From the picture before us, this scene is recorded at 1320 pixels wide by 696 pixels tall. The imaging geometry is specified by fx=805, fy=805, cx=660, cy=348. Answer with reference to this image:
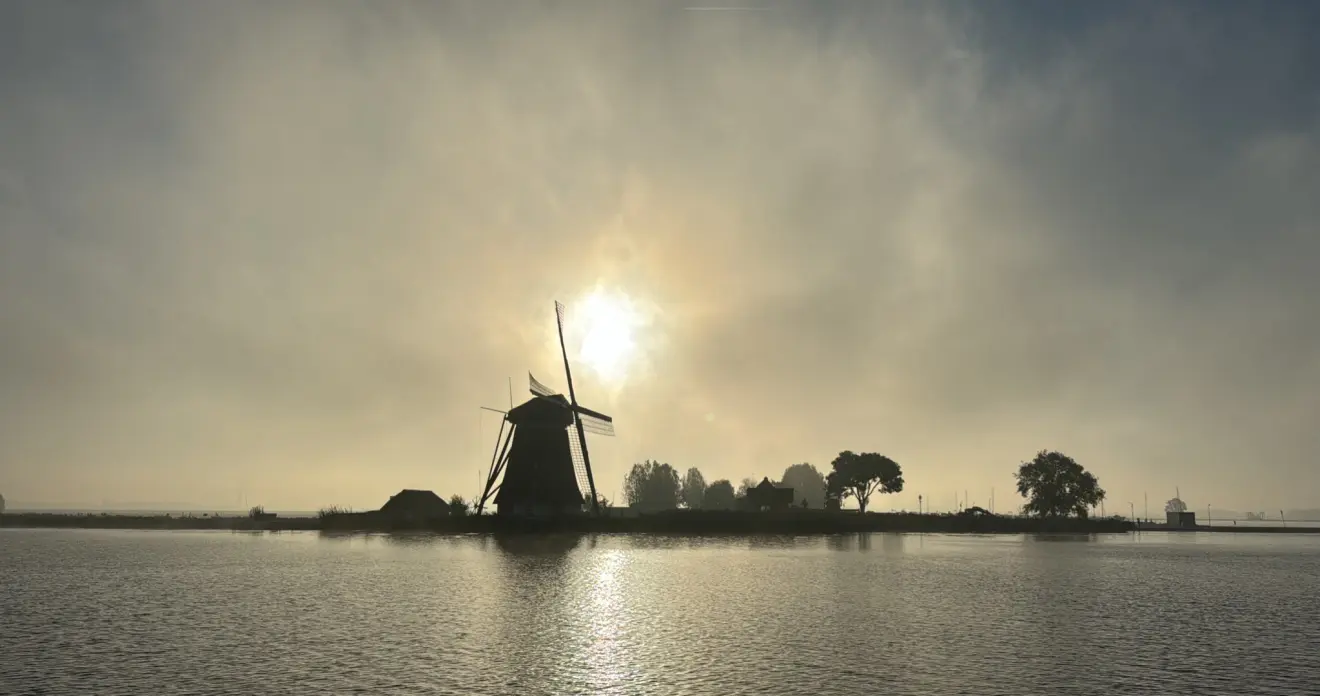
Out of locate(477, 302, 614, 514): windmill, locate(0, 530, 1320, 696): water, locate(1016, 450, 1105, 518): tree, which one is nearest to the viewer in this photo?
locate(0, 530, 1320, 696): water

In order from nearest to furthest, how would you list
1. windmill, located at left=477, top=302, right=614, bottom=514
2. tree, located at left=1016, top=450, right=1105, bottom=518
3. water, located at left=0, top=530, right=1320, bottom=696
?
water, located at left=0, top=530, right=1320, bottom=696, windmill, located at left=477, top=302, right=614, bottom=514, tree, located at left=1016, top=450, right=1105, bottom=518

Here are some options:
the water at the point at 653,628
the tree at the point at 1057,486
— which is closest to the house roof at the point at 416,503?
the water at the point at 653,628

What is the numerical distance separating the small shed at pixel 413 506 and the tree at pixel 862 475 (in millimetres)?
68354

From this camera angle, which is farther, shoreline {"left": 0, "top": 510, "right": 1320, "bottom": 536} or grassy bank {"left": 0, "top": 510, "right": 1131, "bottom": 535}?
grassy bank {"left": 0, "top": 510, "right": 1131, "bottom": 535}

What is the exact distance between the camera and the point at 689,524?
4296 inches

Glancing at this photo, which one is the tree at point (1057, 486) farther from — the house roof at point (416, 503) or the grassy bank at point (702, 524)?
the house roof at point (416, 503)

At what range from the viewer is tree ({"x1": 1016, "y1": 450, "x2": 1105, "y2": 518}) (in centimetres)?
13525

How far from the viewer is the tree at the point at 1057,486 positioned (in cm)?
13525

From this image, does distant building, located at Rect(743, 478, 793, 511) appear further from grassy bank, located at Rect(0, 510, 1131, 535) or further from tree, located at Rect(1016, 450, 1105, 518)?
tree, located at Rect(1016, 450, 1105, 518)

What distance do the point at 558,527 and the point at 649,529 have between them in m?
16.6

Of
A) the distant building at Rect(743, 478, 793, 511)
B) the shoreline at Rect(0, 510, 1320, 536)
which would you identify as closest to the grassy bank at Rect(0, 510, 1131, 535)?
the shoreline at Rect(0, 510, 1320, 536)

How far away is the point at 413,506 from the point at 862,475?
2977 inches

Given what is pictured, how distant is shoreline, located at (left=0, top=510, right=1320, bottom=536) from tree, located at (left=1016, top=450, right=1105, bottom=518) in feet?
10.8

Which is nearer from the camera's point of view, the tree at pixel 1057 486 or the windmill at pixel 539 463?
the windmill at pixel 539 463
